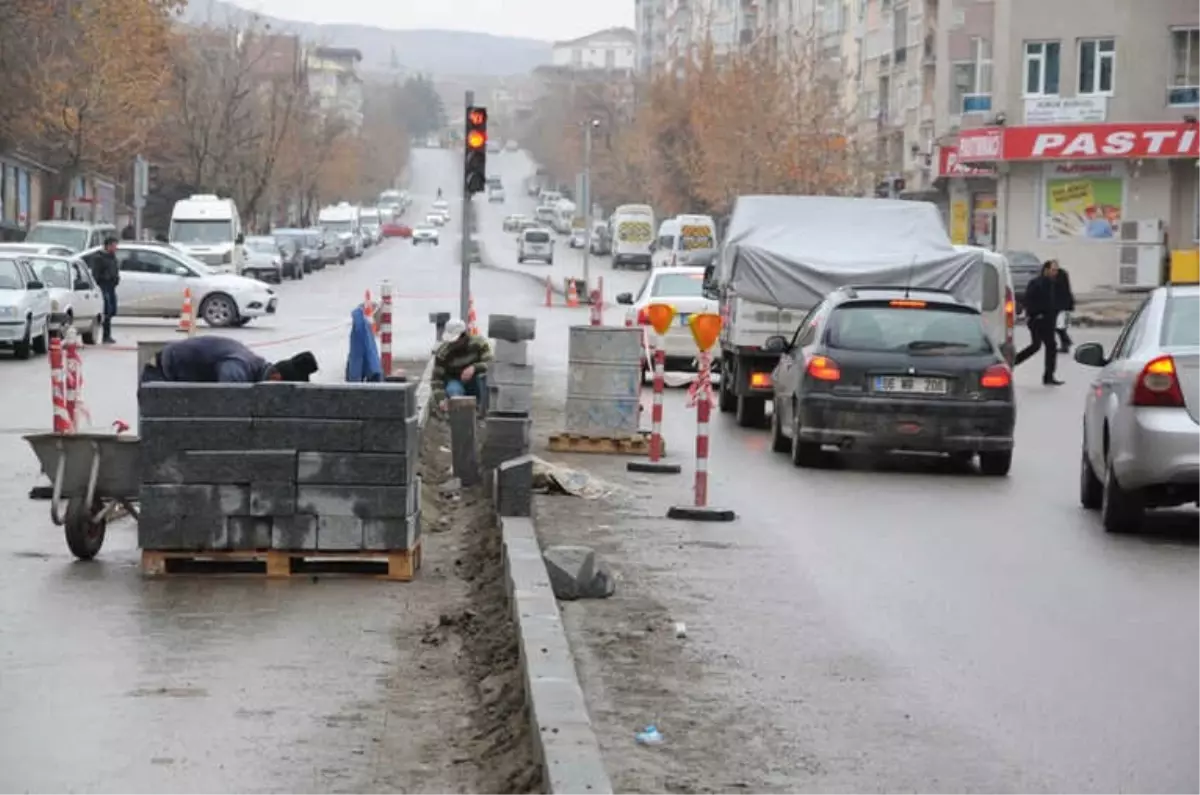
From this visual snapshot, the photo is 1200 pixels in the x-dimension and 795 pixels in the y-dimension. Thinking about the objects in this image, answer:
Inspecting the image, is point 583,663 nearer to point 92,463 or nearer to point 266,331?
point 92,463

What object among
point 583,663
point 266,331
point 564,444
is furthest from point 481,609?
point 266,331

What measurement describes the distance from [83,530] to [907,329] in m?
8.62

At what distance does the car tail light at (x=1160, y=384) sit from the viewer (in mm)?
14055

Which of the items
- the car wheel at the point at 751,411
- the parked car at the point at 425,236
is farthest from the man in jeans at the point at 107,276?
the parked car at the point at 425,236

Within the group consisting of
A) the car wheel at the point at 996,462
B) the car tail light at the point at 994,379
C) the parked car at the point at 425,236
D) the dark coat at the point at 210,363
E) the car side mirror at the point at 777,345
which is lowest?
the car wheel at the point at 996,462

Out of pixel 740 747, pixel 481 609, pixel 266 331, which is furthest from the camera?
pixel 266 331

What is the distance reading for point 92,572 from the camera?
12367mm

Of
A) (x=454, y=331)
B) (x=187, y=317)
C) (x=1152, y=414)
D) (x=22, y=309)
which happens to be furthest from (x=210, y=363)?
(x=187, y=317)

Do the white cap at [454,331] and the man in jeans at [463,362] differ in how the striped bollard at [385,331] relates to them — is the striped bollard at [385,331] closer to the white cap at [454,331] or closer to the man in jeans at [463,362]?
the man in jeans at [463,362]

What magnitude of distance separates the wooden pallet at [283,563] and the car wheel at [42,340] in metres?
22.5

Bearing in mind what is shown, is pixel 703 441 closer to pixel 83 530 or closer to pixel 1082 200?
pixel 83 530

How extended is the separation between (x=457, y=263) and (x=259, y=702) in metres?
99.1

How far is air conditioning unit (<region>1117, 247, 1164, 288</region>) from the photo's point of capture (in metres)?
63.8

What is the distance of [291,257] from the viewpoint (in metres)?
82.2
